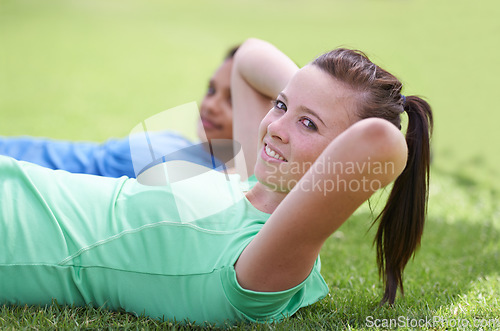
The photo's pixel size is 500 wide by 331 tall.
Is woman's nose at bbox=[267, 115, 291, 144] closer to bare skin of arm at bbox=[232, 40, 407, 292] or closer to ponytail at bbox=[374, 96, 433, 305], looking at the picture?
bare skin of arm at bbox=[232, 40, 407, 292]

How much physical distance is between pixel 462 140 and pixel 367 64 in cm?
506

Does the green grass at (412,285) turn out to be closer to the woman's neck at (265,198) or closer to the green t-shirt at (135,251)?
the green t-shirt at (135,251)

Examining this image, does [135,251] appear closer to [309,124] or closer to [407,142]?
[309,124]

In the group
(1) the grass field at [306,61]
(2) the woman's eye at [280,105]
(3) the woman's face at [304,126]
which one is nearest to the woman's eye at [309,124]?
(3) the woman's face at [304,126]

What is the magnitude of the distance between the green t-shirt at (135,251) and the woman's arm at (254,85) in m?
0.58

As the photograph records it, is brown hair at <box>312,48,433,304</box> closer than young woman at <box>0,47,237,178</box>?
Yes

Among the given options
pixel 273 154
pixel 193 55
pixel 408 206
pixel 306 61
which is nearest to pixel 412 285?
pixel 408 206

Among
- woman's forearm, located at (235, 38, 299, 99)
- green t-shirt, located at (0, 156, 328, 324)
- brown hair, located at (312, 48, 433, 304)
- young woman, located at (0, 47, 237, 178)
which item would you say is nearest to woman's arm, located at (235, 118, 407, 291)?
green t-shirt, located at (0, 156, 328, 324)

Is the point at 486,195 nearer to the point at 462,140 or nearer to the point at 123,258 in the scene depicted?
the point at 462,140

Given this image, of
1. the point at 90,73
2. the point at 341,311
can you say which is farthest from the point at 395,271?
the point at 90,73

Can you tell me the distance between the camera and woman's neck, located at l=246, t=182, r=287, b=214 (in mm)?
1944

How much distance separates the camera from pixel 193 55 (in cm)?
1198

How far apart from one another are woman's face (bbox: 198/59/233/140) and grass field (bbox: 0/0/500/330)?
93cm

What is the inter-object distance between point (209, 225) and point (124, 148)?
1.66 metres
